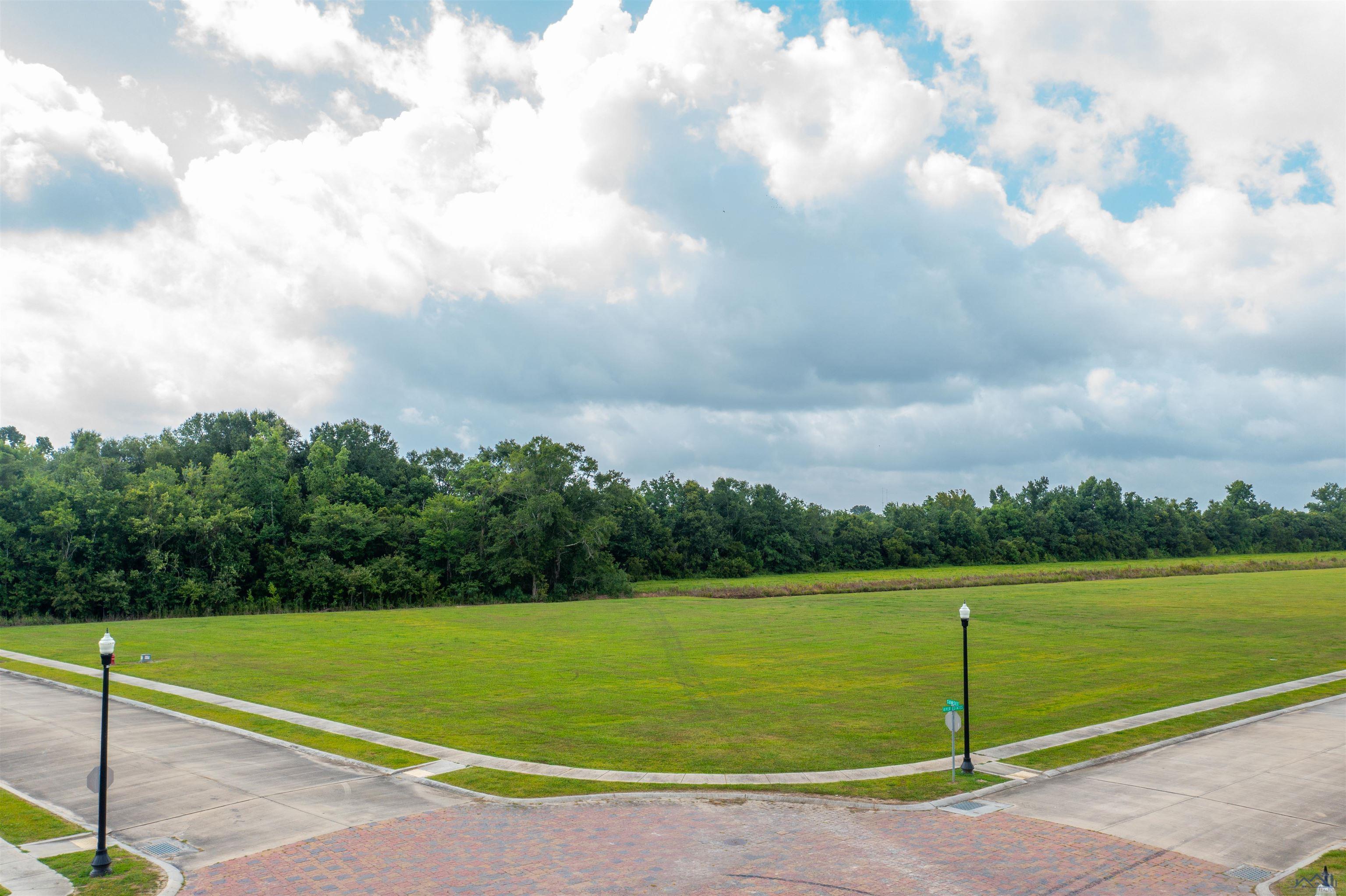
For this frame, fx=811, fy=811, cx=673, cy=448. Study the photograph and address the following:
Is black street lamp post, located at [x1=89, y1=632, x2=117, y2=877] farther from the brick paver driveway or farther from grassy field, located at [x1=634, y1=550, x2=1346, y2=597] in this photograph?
grassy field, located at [x1=634, y1=550, x2=1346, y2=597]

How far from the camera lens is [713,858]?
11.5 metres

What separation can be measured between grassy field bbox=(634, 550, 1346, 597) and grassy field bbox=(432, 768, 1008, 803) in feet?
200

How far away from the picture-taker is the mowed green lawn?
19.1m

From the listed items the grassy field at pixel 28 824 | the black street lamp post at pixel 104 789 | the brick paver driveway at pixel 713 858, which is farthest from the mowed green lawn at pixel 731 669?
the black street lamp post at pixel 104 789

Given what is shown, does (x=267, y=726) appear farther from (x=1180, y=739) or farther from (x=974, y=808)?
(x=1180, y=739)

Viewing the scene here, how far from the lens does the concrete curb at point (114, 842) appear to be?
10734mm

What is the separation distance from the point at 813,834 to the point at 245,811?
372 inches

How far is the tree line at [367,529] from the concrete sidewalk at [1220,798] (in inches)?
2531

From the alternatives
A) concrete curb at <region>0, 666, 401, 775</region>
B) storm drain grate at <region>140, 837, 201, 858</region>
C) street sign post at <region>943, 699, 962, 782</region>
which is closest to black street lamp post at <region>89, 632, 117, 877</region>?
storm drain grate at <region>140, 837, 201, 858</region>

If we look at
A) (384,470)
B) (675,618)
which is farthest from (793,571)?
(675,618)

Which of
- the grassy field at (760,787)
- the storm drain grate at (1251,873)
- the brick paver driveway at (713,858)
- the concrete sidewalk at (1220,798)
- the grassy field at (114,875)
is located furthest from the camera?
the grassy field at (760,787)

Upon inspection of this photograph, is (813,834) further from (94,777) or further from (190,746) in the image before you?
(190,746)

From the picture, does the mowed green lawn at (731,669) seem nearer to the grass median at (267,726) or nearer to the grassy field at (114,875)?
the grass median at (267,726)

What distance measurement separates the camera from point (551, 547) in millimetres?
80688
